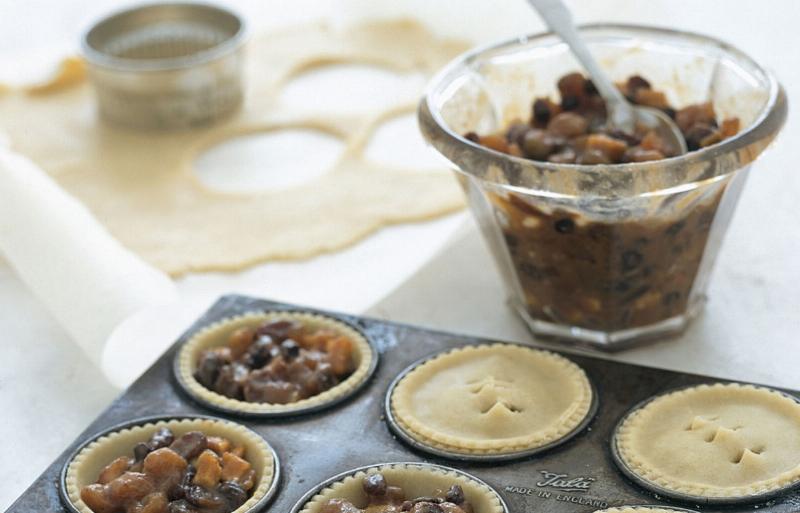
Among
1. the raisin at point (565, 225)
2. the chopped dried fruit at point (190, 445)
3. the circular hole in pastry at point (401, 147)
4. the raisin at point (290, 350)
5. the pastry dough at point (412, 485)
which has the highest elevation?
the chopped dried fruit at point (190, 445)

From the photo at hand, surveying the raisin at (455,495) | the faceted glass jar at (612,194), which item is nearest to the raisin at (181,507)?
the raisin at (455,495)

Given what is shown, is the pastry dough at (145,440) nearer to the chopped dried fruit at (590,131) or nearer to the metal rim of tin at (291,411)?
the metal rim of tin at (291,411)

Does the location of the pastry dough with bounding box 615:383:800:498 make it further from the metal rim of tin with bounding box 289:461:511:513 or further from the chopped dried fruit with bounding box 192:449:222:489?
the chopped dried fruit with bounding box 192:449:222:489

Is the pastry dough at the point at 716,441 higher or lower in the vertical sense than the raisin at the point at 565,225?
lower

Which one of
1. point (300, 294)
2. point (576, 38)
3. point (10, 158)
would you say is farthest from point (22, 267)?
Answer: point (576, 38)

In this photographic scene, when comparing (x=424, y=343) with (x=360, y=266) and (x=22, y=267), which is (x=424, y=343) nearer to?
(x=360, y=266)

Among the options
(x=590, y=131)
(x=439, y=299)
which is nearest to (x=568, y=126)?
(x=590, y=131)
